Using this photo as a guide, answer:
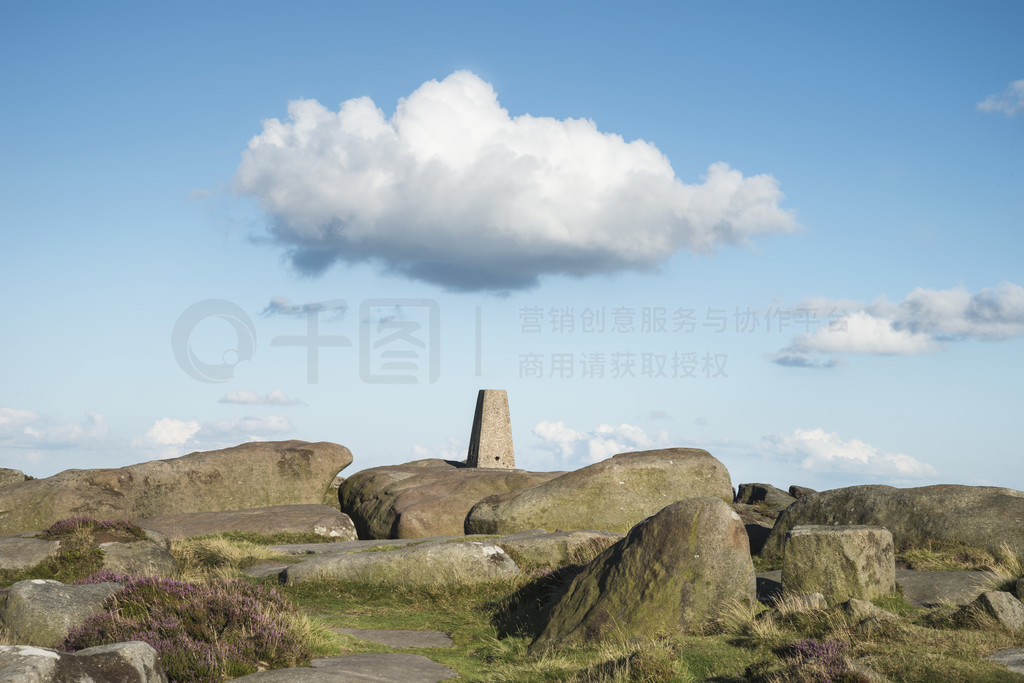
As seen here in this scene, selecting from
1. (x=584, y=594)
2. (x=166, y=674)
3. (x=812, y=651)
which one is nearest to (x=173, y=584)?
(x=166, y=674)

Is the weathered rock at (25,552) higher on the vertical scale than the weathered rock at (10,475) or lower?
higher

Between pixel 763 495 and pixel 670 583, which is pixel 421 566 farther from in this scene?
pixel 763 495

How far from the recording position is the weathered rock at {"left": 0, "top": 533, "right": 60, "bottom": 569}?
17031mm

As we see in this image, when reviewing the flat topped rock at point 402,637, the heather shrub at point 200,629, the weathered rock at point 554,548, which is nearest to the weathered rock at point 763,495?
the weathered rock at point 554,548

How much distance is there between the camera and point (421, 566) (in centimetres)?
1587

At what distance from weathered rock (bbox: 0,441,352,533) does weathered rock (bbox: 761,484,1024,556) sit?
17.9 m

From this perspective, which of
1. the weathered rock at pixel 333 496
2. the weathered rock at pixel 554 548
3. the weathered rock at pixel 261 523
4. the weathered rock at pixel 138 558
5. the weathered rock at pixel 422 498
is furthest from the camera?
the weathered rock at pixel 333 496

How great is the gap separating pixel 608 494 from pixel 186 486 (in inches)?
606

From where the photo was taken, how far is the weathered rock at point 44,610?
10398mm

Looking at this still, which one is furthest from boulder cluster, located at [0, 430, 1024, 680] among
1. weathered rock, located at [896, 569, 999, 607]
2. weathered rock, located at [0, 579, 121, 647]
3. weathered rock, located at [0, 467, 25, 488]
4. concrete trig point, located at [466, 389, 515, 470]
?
weathered rock, located at [0, 467, 25, 488]

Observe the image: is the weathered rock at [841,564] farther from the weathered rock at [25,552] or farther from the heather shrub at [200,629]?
the weathered rock at [25,552]

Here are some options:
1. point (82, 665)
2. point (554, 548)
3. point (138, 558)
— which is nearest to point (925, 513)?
point (554, 548)

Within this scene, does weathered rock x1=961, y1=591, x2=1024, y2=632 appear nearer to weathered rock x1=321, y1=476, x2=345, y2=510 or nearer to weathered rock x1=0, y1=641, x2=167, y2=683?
weathered rock x1=0, y1=641, x2=167, y2=683

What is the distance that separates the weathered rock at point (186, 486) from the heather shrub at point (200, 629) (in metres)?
18.2
